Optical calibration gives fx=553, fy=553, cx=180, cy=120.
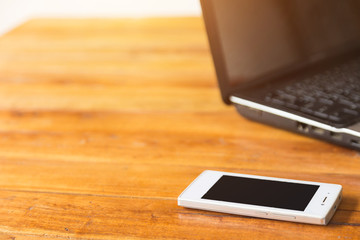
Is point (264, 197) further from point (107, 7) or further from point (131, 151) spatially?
point (107, 7)

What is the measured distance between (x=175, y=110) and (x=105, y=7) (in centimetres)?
197

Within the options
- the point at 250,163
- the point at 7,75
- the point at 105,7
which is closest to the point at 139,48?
the point at 7,75

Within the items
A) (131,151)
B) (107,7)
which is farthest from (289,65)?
(107,7)

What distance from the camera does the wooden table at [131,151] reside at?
2.12 feet

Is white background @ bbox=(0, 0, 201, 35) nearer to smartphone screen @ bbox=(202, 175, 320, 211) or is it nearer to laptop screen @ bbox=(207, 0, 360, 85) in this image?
laptop screen @ bbox=(207, 0, 360, 85)

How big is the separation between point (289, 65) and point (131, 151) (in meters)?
0.34

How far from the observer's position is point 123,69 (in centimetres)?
124

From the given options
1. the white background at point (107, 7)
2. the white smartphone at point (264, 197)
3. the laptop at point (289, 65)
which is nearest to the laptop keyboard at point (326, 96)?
the laptop at point (289, 65)

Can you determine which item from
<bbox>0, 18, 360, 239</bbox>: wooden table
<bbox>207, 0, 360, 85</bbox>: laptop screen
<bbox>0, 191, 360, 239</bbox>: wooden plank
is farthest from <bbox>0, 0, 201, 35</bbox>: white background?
<bbox>0, 191, 360, 239</bbox>: wooden plank

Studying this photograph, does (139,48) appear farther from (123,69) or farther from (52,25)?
(52,25)

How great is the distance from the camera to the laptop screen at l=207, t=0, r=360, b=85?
916mm

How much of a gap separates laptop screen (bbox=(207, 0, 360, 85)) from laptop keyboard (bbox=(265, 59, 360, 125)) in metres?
0.06

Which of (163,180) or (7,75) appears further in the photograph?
(7,75)

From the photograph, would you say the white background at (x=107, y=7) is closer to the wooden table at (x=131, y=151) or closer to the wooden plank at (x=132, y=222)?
the wooden table at (x=131, y=151)
